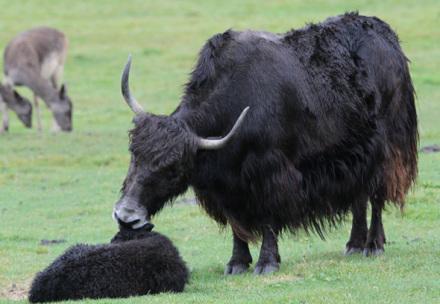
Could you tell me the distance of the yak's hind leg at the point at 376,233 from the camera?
10.4 m

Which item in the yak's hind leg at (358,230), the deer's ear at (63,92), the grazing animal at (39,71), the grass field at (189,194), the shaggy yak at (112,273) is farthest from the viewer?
the deer's ear at (63,92)

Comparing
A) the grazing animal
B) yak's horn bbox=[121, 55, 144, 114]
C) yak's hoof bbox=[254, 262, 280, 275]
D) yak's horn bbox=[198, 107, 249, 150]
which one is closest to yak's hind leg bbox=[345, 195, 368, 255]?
yak's hoof bbox=[254, 262, 280, 275]

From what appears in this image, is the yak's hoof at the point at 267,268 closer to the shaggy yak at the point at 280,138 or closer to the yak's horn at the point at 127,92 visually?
the shaggy yak at the point at 280,138

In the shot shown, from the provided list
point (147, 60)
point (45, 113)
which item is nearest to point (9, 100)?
point (45, 113)

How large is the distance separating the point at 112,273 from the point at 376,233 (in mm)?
3233

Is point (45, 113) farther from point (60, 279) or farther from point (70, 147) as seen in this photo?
point (60, 279)

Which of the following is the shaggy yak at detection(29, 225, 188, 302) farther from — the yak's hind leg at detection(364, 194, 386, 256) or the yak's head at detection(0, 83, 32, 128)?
the yak's head at detection(0, 83, 32, 128)

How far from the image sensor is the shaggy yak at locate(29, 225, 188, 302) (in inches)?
→ 318

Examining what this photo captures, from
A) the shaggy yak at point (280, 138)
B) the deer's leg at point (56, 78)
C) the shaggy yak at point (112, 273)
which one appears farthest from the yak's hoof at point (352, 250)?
the deer's leg at point (56, 78)

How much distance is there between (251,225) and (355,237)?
4.27 ft

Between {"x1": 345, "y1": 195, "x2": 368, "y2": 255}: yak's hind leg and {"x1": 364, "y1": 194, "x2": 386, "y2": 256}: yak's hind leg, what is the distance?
82mm

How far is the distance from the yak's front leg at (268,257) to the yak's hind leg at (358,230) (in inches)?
45.2

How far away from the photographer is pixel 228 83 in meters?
9.52

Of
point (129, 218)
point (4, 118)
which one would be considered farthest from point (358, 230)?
point (4, 118)
